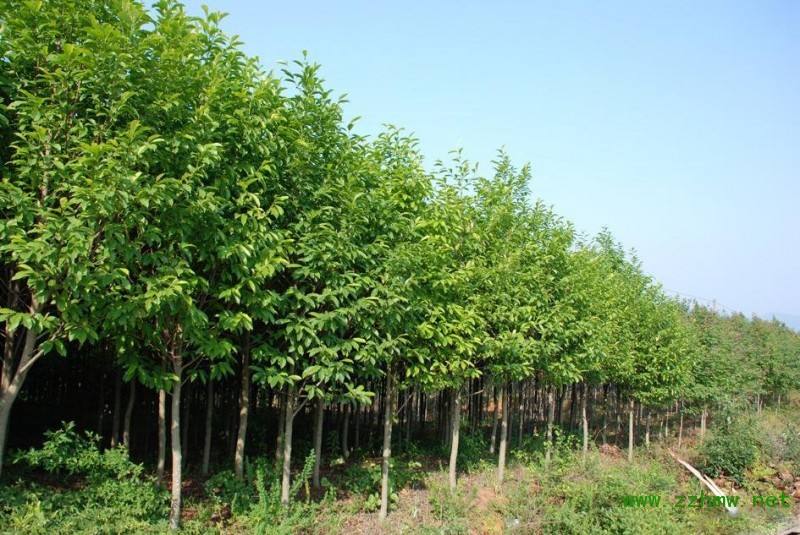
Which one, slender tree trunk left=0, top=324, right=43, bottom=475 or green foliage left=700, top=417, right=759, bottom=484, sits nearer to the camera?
slender tree trunk left=0, top=324, right=43, bottom=475

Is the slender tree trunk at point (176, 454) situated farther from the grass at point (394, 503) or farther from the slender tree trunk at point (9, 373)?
the slender tree trunk at point (9, 373)

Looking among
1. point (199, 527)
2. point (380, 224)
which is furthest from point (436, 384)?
point (199, 527)

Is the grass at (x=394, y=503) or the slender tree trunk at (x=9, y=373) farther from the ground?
the slender tree trunk at (x=9, y=373)

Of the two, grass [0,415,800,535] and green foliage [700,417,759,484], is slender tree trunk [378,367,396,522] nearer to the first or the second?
grass [0,415,800,535]

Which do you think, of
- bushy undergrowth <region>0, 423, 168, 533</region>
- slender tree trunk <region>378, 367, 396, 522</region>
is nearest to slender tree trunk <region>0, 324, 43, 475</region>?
bushy undergrowth <region>0, 423, 168, 533</region>

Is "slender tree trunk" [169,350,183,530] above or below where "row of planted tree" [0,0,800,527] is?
below

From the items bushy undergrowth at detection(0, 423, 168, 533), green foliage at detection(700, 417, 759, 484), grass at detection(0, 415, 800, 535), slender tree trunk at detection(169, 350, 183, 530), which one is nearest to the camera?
bushy undergrowth at detection(0, 423, 168, 533)

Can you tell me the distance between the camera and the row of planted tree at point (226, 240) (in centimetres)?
521

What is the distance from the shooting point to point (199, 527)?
263 inches

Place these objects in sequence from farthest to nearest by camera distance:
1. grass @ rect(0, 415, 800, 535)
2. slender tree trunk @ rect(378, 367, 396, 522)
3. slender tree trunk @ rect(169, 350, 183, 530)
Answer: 1. slender tree trunk @ rect(378, 367, 396, 522)
2. slender tree trunk @ rect(169, 350, 183, 530)
3. grass @ rect(0, 415, 800, 535)

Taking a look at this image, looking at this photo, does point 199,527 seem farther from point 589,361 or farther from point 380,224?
point 589,361

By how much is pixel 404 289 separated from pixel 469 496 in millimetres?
5067

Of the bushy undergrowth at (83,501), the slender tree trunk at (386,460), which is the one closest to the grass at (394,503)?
the bushy undergrowth at (83,501)

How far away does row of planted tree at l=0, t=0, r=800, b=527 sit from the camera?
5.21 meters
